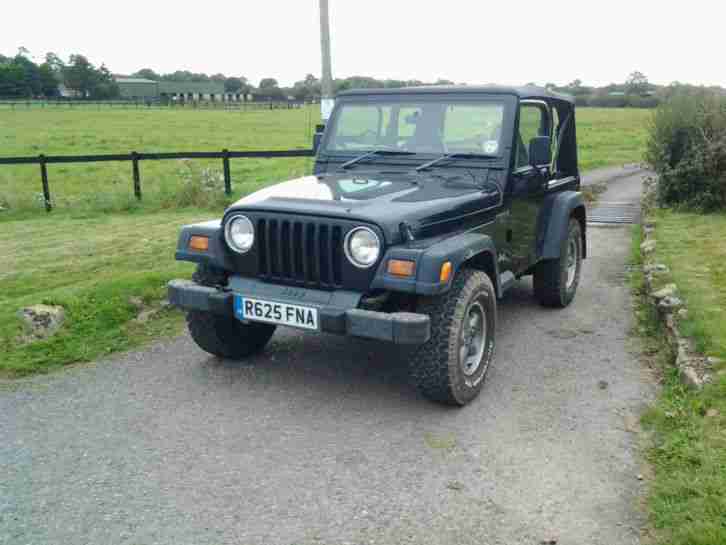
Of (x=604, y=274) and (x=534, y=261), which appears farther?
(x=604, y=274)

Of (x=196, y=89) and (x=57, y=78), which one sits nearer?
(x=57, y=78)

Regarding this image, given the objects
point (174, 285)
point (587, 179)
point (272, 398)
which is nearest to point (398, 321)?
point (272, 398)

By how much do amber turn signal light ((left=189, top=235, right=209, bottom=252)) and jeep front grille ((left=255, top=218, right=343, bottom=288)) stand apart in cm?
44

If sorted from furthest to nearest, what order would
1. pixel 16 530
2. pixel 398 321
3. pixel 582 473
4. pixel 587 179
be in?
pixel 587 179 < pixel 398 321 < pixel 582 473 < pixel 16 530

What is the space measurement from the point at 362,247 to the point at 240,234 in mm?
913

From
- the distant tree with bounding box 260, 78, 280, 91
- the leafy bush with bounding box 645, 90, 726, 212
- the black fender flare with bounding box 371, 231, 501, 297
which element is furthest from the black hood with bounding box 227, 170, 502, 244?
the distant tree with bounding box 260, 78, 280, 91

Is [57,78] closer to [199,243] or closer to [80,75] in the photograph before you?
[80,75]

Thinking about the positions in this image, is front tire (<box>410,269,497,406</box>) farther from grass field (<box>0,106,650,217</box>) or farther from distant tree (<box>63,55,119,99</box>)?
distant tree (<box>63,55,119,99</box>)

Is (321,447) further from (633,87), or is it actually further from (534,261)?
(633,87)

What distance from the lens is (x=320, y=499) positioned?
3.45 metres

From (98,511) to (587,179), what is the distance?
16401 mm

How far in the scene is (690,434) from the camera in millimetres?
3930

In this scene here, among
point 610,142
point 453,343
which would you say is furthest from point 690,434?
point 610,142

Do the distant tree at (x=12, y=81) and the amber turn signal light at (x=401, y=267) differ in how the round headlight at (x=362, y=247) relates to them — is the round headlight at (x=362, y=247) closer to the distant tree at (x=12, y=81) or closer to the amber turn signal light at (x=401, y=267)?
the amber turn signal light at (x=401, y=267)
